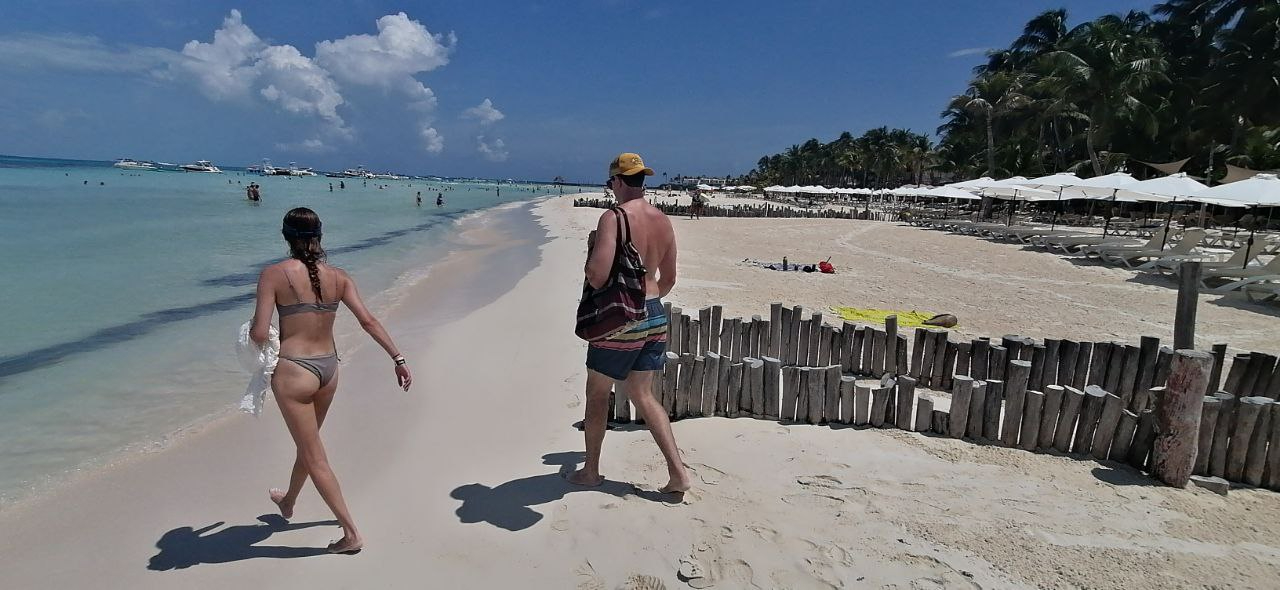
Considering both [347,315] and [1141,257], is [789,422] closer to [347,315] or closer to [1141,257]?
[347,315]

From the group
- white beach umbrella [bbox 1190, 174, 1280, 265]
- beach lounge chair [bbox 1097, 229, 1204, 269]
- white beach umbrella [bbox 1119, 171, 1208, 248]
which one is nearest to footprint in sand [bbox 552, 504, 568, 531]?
white beach umbrella [bbox 1190, 174, 1280, 265]

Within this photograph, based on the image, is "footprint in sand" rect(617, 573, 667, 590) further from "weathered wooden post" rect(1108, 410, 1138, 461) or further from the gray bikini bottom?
"weathered wooden post" rect(1108, 410, 1138, 461)

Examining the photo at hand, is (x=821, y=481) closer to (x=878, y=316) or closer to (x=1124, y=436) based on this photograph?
(x=1124, y=436)

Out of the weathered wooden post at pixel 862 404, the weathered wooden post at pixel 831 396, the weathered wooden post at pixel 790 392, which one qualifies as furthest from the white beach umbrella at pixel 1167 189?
the weathered wooden post at pixel 790 392

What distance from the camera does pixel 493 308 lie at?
31.1ft

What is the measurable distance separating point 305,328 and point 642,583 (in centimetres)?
185

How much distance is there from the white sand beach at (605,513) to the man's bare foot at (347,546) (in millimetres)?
45

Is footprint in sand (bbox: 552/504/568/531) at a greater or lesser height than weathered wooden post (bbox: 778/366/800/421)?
lesser

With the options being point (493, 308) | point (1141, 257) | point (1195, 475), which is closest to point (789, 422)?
point (1195, 475)

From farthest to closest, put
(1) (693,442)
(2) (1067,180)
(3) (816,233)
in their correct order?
(3) (816,233)
(2) (1067,180)
(1) (693,442)

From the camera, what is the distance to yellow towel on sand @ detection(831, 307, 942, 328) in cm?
832

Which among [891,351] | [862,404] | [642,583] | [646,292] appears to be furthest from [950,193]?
[642,583]

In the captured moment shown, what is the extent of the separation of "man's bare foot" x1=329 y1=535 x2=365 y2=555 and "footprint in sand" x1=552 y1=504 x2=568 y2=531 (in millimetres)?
929

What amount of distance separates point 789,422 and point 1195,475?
7.74ft
